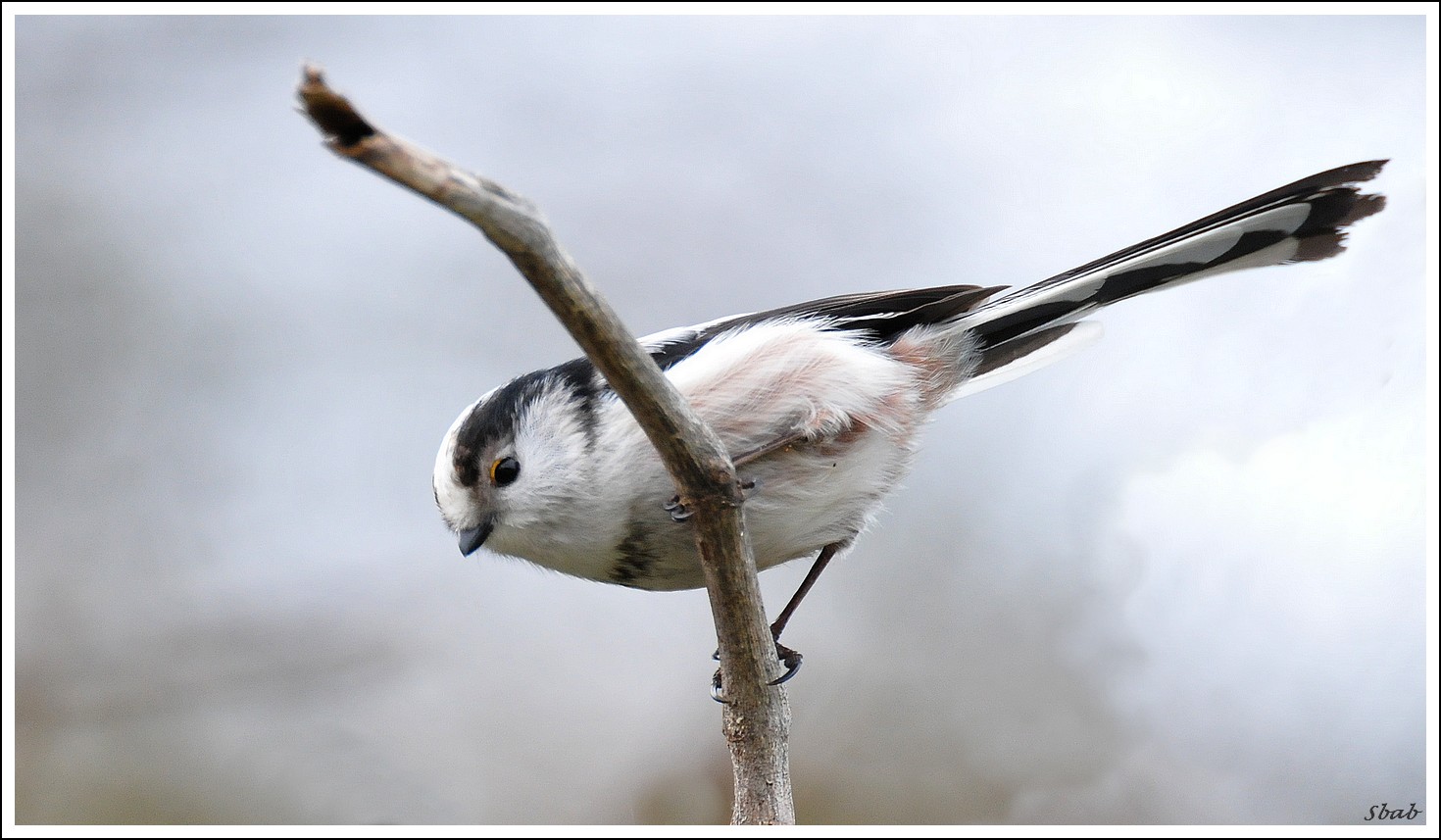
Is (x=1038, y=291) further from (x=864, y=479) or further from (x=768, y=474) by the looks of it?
(x=768, y=474)

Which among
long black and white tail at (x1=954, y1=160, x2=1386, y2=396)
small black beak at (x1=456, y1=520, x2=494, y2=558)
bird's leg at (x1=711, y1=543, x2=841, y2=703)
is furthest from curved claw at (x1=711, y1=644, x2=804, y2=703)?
long black and white tail at (x1=954, y1=160, x2=1386, y2=396)

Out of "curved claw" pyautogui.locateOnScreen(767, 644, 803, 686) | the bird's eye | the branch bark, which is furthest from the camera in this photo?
"curved claw" pyautogui.locateOnScreen(767, 644, 803, 686)

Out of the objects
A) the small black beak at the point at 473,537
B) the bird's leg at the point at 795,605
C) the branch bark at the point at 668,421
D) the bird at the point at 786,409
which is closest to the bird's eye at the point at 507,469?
the bird at the point at 786,409

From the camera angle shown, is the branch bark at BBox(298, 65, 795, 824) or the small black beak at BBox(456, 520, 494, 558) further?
the small black beak at BBox(456, 520, 494, 558)

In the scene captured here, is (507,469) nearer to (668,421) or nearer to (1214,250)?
(668,421)

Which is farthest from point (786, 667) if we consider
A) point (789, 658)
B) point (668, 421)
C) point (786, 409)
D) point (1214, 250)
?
point (1214, 250)

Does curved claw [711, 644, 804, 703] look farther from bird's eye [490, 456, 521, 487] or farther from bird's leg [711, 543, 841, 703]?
bird's eye [490, 456, 521, 487]

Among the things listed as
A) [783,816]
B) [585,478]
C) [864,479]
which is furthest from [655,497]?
[783,816]
